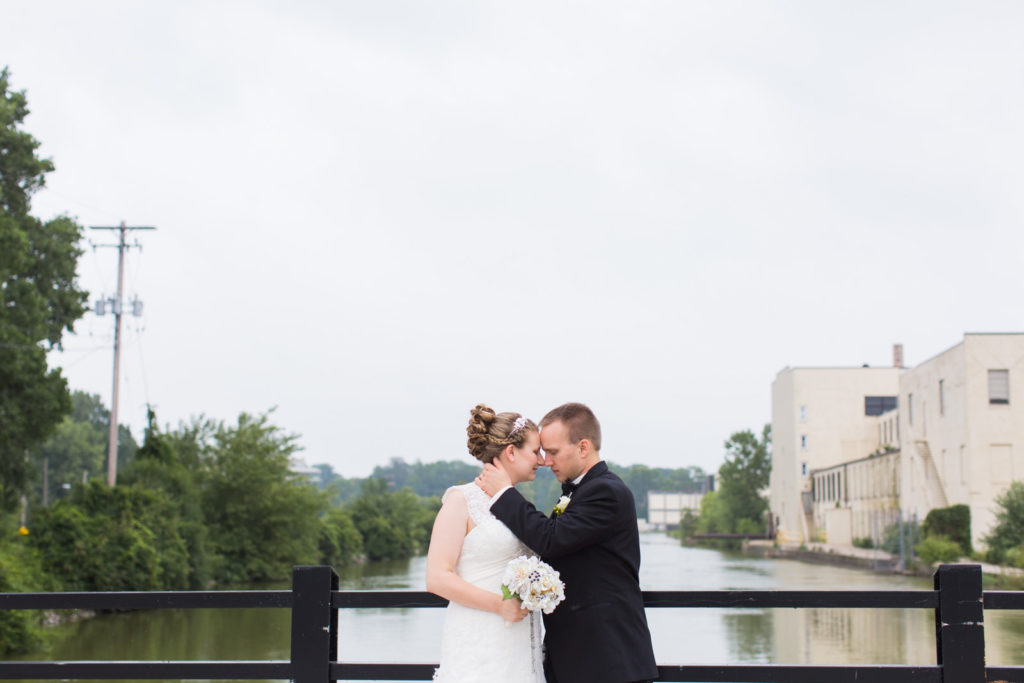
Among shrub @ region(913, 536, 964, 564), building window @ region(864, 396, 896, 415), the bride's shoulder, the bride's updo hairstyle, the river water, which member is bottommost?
the river water

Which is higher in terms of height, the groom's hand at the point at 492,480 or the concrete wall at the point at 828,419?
the concrete wall at the point at 828,419

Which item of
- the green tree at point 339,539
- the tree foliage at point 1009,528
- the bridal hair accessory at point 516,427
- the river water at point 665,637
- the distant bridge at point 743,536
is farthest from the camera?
the distant bridge at point 743,536

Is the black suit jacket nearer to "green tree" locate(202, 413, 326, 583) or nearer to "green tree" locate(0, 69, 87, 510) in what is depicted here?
"green tree" locate(0, 69, 87, 510)

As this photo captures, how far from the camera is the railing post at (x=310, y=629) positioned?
5.00 metres

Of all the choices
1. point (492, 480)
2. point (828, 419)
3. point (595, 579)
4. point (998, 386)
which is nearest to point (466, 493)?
point (492, 480)

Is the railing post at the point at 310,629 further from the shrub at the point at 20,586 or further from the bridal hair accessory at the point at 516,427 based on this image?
the shrub at the point at 20,586

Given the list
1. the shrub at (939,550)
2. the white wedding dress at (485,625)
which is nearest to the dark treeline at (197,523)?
the white wedding dress at (485,625)

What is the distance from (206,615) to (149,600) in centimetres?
2971

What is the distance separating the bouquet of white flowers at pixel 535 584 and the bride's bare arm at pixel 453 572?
15 centimetres

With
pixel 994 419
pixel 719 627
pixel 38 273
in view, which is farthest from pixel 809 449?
pixel 38 273

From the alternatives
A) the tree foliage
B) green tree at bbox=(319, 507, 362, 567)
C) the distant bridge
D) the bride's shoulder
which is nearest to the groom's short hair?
the bride's shoulder

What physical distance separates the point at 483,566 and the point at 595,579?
454mm

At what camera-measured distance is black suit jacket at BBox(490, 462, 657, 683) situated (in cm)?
418

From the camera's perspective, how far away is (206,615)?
108ft
